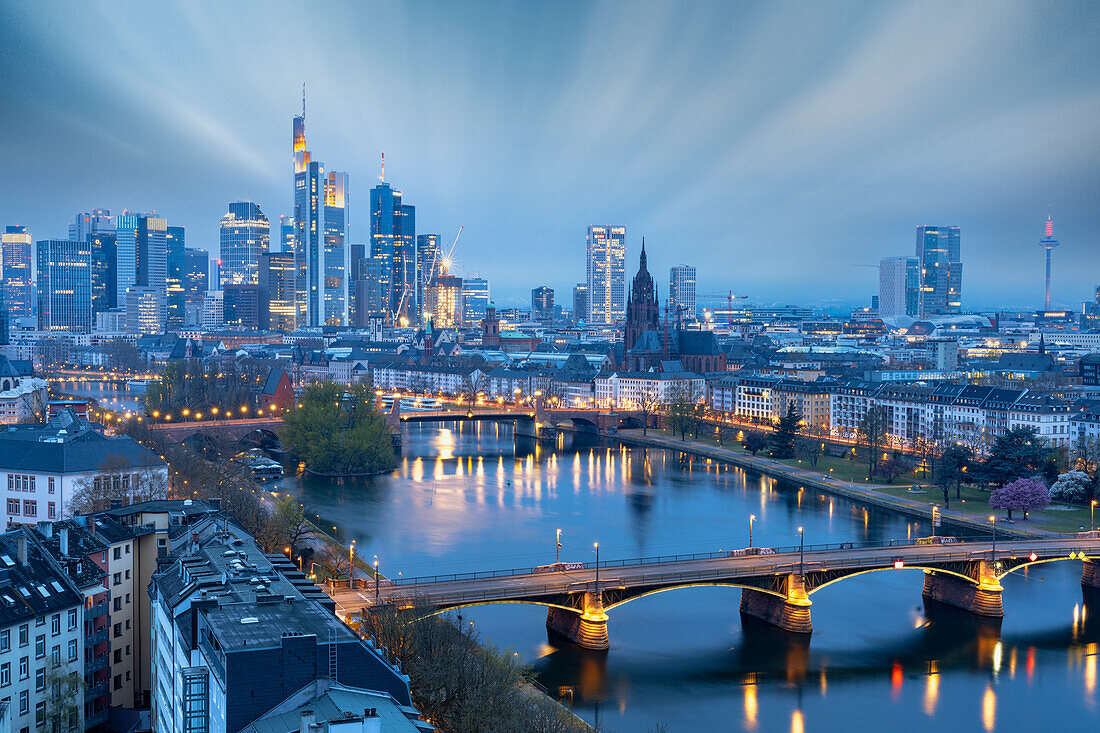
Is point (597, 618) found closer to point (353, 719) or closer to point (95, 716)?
point (95, 716)

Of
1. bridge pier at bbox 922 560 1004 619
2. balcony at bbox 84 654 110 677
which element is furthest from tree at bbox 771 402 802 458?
balcony at bbox 84 654 110 677

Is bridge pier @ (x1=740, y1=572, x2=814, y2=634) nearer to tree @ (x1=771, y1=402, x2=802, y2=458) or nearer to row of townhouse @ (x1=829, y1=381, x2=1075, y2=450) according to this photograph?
row of townhouse @ (x1=829, y1=381, x2=1075, y2=450)

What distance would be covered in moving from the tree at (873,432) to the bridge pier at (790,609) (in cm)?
2922

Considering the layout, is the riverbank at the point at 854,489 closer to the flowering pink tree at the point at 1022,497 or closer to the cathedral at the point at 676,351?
the flowering pink tree at the point at 1022,497

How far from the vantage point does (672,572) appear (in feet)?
105

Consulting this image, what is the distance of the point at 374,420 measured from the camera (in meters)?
63.1

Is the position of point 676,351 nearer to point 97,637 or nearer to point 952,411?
point 952,411

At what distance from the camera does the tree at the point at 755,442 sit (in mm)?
Result: 68875

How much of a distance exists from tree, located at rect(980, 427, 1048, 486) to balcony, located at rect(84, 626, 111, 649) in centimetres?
4031

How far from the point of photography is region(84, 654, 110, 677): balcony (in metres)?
22.1

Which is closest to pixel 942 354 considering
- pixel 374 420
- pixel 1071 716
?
pixel 374 420

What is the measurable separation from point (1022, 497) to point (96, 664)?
3665 centimetres

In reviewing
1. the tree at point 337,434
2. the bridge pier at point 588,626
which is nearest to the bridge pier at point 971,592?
the bridge pier at point 588,626

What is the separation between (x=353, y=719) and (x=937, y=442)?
2264 inches
